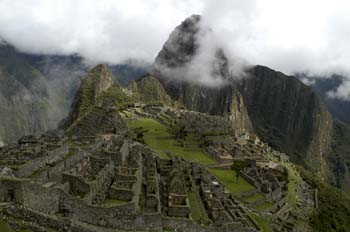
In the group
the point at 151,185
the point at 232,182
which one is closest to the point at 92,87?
the point at 232,182

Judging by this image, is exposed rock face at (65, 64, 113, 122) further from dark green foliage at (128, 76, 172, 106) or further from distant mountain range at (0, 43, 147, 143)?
distant mountain range at (0, 43, 147, 143)

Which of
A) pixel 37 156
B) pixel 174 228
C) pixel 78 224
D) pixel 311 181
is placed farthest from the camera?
pixel 311 181

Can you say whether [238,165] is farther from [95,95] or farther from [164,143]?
[95,95]

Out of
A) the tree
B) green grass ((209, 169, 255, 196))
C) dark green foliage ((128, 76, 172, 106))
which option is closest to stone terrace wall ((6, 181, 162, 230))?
green grass ((209, 169, 255, 196))

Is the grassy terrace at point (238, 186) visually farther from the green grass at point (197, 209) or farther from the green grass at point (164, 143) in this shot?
the green grass at point (197, 209)

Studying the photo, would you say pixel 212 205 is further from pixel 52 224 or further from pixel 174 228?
pixel 52 224

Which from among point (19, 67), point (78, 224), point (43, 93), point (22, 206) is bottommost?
point (78, 224)

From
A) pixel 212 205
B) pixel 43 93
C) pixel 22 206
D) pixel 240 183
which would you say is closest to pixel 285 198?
pixel 240 183
